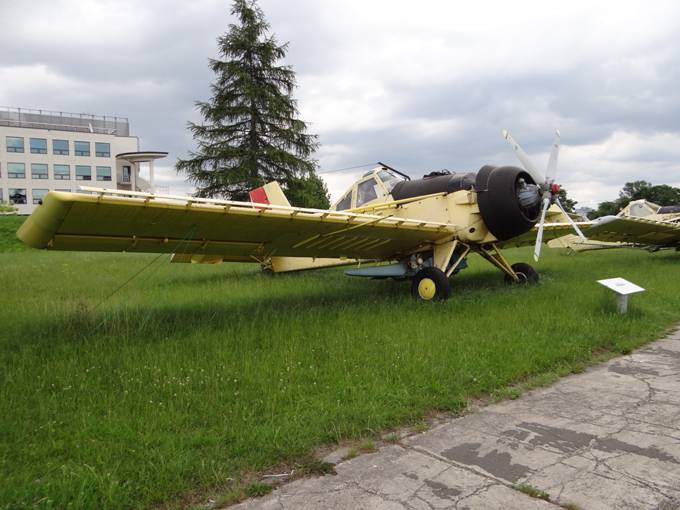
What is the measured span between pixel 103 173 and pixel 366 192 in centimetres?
6153

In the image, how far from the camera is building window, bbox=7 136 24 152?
A: 58.5 m

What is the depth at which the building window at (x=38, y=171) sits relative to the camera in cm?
Answer: 5984

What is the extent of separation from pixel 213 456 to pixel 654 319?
6.60 meters

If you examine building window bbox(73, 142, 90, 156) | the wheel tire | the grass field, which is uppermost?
building window bbox(73, 142, 90, 156)

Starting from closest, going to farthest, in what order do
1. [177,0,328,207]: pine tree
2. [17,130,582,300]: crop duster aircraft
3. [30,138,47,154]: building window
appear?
1. [17,130,582,300]: crop duster aircraft
2. [177,0,328,207]: pine tree
3. [30,138,47,154]: building window

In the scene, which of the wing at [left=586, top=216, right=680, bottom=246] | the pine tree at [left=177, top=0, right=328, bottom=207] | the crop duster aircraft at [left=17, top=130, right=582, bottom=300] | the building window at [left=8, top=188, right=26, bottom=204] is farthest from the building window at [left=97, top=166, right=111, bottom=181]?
the wing at [left=586, top=216, right=680, bottom=246]

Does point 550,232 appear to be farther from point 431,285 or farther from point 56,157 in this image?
point 56,157

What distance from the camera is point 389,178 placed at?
10.3 metres

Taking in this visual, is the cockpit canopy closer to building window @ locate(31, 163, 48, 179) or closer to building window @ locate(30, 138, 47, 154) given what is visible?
building window @ locate(31, 163, 48, 179)

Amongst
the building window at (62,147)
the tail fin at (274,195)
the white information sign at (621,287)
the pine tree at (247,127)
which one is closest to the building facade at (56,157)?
the building window at (62,147)

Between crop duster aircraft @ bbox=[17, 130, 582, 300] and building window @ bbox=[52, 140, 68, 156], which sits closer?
crop duster aircraft @ bbox=[17, 130, 582, 300]

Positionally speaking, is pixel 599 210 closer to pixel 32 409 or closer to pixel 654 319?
pixel 654 319

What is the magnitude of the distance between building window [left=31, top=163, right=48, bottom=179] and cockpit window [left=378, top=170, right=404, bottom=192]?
2449 inches

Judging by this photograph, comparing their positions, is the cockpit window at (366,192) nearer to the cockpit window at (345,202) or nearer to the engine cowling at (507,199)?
the cockpit window at (345,202)
